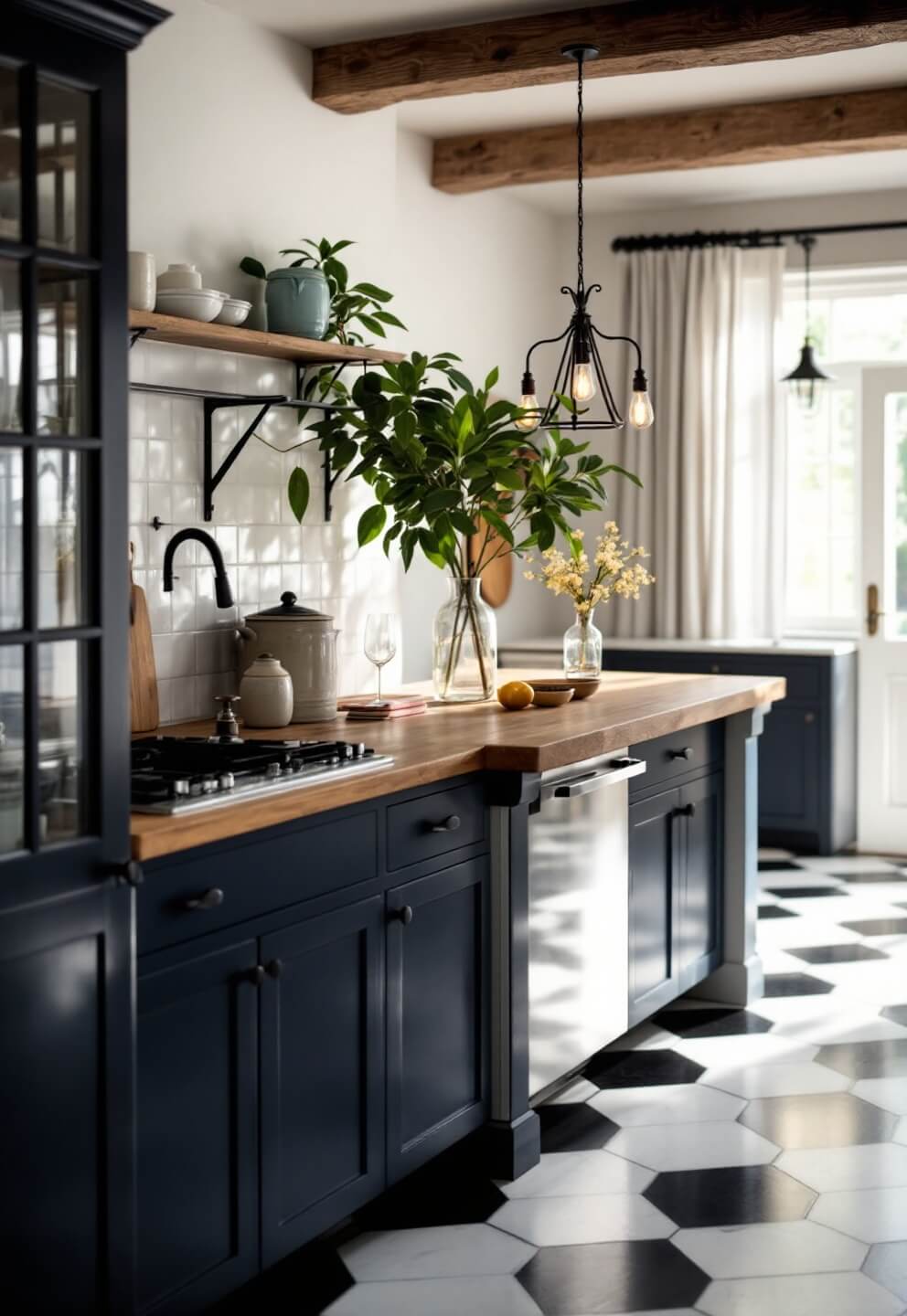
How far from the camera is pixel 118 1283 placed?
2104 millimetres

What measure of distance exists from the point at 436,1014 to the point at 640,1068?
107 centimetres

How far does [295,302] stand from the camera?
3.78 meters

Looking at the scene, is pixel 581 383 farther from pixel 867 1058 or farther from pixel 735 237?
pixel 735 237

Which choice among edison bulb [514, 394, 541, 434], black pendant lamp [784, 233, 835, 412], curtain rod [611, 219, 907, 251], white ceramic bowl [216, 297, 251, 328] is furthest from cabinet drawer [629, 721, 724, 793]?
curtain rod [611, 219, 907, 251]

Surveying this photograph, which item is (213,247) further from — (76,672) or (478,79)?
(76,672)

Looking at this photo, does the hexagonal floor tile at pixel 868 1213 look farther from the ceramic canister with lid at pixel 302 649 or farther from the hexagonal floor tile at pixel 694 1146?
the ceramic canister with lid at pixel 302 649

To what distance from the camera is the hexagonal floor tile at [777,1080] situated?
3646 millimetres

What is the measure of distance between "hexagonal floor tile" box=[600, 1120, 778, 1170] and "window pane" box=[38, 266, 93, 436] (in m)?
2.03

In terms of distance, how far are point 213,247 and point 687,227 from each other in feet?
11.8

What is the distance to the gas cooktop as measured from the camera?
2.32m

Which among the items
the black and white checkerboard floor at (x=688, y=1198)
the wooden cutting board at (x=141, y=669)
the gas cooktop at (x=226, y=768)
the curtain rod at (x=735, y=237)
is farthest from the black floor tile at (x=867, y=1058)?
the curtain rod at (x=735, y=237)

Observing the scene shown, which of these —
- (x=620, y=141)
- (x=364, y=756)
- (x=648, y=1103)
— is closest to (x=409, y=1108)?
(x=364, y=756)

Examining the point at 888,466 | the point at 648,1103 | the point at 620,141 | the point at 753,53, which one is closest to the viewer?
the point at 648,1103

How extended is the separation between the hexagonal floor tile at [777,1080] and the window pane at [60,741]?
2.13 metres
